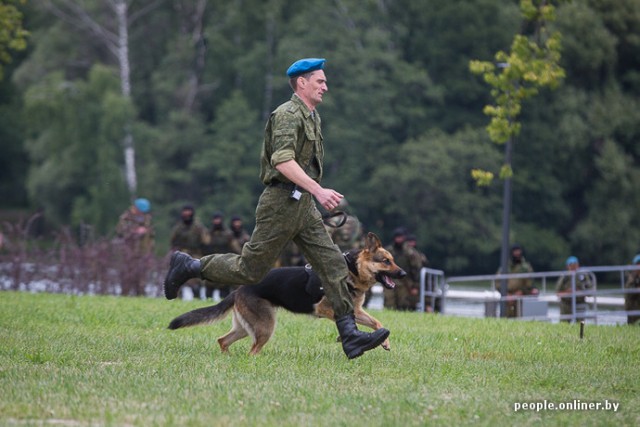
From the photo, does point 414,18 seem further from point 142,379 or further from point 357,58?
point 142,379

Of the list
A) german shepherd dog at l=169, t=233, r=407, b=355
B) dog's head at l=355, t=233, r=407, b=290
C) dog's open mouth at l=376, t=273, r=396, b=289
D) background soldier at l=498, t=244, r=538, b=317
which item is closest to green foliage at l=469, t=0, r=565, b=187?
background soldier at l=498, t=244, r=538, b=317

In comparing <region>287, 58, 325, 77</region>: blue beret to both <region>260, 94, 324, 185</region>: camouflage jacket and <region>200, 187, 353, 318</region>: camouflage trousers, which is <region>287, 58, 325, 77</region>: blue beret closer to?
<region>260, 94, 324, 185</region>: camouflage jacket

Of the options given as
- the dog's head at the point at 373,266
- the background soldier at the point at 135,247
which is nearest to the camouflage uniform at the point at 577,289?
the background soldier at the point at 135,247

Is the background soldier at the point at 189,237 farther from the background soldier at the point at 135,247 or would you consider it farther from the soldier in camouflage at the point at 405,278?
the soldier in camouflage at the point at 405,278

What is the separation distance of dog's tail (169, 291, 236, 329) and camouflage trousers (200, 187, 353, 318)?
0.59m

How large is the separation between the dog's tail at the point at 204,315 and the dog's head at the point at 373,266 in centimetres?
117

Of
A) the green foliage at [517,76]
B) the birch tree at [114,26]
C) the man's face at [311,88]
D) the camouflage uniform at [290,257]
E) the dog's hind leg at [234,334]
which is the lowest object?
the dog's hind leg at [234,334]

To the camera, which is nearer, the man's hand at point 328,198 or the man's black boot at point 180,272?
the man's hand at point 328,198

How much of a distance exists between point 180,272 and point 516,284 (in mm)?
15591

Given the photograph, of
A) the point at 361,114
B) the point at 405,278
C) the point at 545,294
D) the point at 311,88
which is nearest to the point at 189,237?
the point at 405,278

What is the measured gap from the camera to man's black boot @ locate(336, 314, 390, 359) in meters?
8.84

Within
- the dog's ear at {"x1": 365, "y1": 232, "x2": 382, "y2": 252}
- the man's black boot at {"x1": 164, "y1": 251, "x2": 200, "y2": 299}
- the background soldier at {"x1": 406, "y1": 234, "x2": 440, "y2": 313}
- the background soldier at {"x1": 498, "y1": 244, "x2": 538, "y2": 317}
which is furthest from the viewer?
the background soldier at {"x1": 498, "y1": 244, "x2": 538, "y2": 317}

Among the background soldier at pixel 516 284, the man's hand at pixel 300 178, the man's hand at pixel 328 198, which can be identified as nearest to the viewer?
the man's hand at pixel 328 198

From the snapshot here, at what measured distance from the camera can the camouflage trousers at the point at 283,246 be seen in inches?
338
